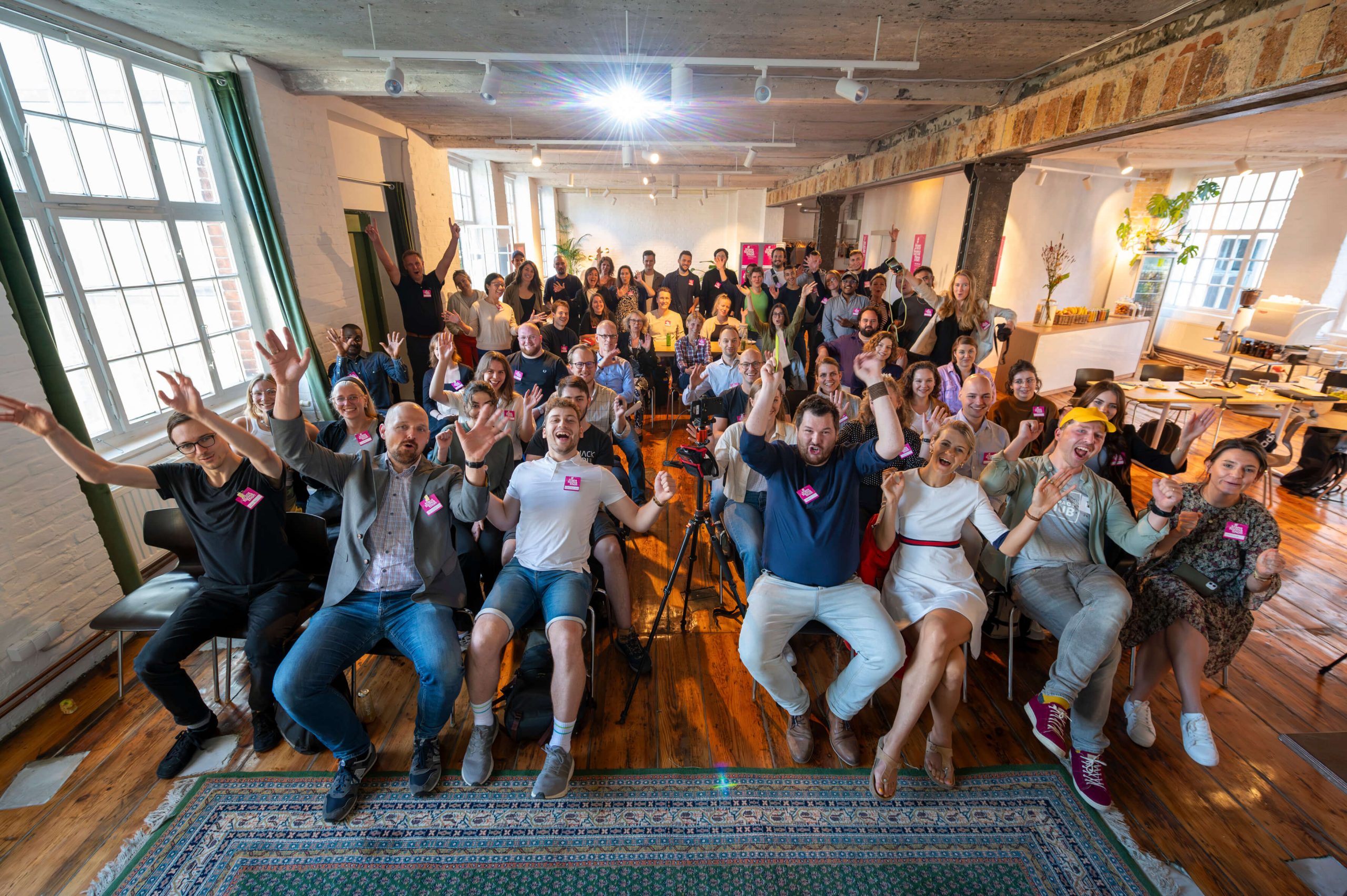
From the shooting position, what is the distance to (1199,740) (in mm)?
2447

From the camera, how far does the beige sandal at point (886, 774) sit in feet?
7.38

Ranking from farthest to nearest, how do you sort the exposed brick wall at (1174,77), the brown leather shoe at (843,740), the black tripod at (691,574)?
the exposed brick wall at (1174,77) < the black tripod at (691,574) < the brown leather shoe at (843,740)

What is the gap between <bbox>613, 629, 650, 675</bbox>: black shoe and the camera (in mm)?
2869

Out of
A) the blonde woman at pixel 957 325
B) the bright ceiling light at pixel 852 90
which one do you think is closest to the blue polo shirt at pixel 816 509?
the bright ceiling light at pixel 852 90

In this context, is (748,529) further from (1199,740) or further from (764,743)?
(1199,740)

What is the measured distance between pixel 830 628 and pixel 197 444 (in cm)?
279

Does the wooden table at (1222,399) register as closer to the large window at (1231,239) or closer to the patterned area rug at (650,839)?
the patterned area rug at (650,839)

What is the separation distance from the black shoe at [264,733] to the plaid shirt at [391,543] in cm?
74

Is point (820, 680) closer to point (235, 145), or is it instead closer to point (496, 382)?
point (496, 382)

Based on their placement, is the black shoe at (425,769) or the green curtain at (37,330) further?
the green curtain at (37,330)

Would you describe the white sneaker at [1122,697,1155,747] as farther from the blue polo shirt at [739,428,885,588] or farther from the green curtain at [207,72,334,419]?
the green curtain at [207,72,334,419]

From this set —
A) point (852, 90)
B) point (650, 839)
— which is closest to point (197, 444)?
point (650, 839)

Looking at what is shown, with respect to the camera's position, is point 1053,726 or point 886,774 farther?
point 1053,726

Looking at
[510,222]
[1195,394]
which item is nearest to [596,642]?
[1195,394]
